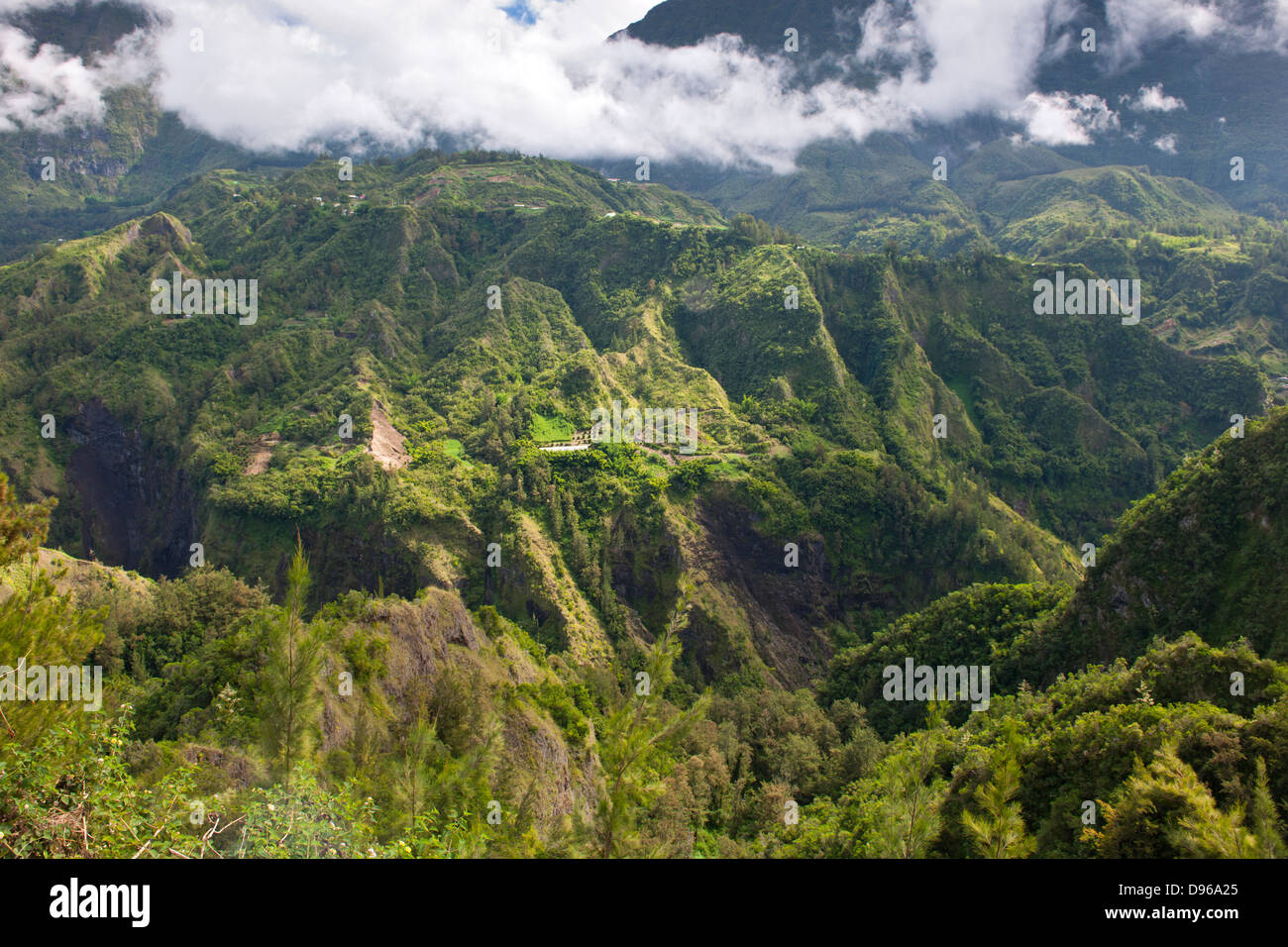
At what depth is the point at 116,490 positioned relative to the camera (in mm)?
96562

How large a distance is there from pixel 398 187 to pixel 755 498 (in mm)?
114194

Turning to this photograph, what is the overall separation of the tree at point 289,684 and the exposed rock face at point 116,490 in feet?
292

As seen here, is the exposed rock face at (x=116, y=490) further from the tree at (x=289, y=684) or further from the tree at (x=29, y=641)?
the tree at (x=289, y=684)

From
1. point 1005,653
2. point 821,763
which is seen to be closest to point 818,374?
point 1005,653

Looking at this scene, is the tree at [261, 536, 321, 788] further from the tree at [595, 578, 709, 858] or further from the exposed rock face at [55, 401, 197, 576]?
the exposed rock face at [55, 401, 197, 576]

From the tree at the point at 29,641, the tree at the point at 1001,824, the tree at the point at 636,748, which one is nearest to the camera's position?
the tree at the point at 636,748

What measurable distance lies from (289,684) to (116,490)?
101278 millimetres

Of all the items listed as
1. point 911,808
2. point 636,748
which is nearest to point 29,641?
point 636,748

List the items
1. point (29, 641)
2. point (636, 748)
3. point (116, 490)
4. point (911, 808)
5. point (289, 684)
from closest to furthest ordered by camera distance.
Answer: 1. point (636, 748)
2. point (29, 641)
3. point (289, 684)
4. point (911, 808)
5. point (116, 490)

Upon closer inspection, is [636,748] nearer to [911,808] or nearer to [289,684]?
[911,808]

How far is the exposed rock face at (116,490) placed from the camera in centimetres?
9221

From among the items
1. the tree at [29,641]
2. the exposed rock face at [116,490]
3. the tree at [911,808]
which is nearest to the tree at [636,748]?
the tree at [911,808]

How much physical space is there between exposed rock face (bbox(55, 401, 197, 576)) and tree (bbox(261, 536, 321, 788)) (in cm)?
8905
